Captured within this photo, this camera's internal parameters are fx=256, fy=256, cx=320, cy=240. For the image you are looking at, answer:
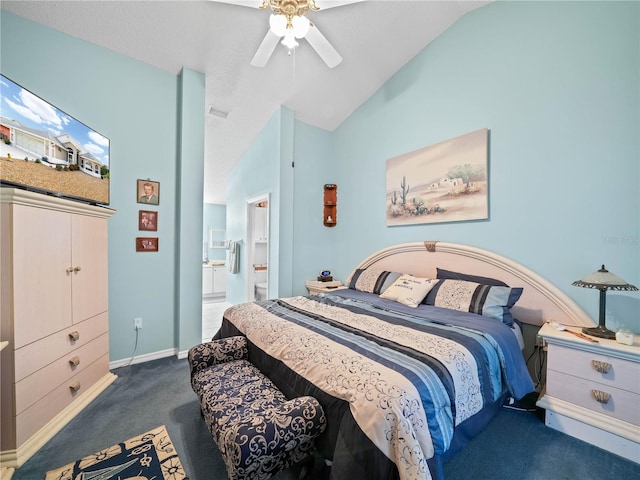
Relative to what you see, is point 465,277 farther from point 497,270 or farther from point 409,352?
point 409,352

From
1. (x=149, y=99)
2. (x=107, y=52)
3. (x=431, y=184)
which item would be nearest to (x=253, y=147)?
(x=149, y=99)

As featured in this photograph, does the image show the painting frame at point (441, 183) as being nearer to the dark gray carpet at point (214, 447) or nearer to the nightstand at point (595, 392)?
the nightstand at point (595, 392)

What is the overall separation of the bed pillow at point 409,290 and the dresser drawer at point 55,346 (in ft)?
8.38

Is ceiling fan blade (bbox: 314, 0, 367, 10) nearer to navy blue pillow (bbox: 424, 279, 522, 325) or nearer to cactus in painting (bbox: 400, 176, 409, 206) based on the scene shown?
cactus in painting (bbox: 400, 176, 409, 206)

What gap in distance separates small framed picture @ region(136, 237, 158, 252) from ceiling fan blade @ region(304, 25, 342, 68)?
2433 millimetres

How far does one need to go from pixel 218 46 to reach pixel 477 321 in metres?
3.42

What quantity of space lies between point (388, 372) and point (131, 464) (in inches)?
59.3

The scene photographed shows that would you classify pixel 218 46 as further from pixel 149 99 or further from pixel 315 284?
pixel 315 284

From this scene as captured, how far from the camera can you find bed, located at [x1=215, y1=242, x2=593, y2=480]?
979mm

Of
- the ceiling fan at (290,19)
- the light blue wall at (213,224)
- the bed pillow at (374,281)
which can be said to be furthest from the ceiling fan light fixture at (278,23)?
the light blue wall at (213,224)

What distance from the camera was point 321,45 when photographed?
6.82ft

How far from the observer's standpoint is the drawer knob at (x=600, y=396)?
1540 millimetres

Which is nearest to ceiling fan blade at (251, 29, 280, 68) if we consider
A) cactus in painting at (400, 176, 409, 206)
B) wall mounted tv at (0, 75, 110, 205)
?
wall mounted tv at (0, 75, 110, 205)

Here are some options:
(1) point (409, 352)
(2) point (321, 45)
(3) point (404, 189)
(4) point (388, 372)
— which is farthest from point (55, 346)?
(3) point (404, 189)
